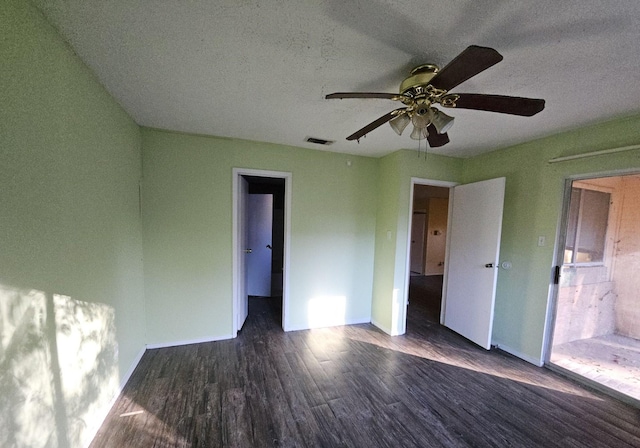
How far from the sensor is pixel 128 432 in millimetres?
1595

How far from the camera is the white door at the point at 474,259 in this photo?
270 cm

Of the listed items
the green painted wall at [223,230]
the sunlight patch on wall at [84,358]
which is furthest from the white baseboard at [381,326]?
the sunlight patch on wall at [84,358]

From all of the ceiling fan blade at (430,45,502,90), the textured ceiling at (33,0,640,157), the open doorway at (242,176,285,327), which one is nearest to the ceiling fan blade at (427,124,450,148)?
the textured ceiling at (33,0,640,157)

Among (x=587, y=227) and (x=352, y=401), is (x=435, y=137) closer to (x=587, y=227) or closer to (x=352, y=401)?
(x=352, y=401)

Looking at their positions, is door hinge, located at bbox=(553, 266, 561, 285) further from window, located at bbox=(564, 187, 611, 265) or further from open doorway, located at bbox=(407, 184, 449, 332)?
open doorway, located at bbox=(407, 184, 449, 332)

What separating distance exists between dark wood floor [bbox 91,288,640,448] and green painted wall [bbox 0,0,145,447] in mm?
446

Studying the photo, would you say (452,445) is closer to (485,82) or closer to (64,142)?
(485,82)

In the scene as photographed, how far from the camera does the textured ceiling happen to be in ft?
3.42

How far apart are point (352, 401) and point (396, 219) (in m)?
1.93

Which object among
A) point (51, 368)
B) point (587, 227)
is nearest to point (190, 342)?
point (51, 368)

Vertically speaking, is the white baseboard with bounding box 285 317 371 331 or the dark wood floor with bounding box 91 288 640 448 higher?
the dark wood floor with bounding box 91 288 640 448

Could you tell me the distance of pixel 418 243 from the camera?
7156mm

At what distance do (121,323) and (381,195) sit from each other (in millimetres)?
3040

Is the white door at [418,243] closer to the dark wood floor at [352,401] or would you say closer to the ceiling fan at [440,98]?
the dark wood floor at [352,401]
